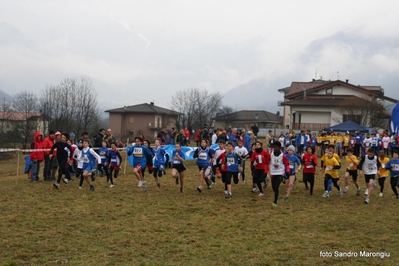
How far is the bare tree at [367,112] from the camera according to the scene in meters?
49.0

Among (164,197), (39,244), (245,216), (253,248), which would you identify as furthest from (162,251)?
(164,197)

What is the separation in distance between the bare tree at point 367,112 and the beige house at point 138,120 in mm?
36679

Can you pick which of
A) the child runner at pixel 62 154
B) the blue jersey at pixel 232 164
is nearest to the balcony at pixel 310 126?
the blue jersey at pixel 232 164

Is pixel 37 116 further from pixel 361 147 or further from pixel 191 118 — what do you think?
pixel 361 147

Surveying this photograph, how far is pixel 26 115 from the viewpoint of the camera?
56.7m

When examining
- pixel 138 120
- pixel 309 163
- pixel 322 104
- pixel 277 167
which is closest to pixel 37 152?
pixel 277 167

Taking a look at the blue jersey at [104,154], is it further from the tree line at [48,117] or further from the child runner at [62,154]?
the tree line at [48,117]

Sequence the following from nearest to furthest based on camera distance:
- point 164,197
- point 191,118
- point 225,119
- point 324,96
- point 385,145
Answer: point 164,197 → point 385,145 → point 324,96 → point 191,118 → point 225,119

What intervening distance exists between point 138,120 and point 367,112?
43.2 metres

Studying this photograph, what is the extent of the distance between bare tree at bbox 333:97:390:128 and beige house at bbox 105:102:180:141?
36679 mm

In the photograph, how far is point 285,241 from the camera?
9477 millimetres

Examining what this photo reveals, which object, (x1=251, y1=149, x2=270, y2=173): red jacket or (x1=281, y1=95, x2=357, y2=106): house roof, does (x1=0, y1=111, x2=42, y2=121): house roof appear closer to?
(x1=281, y1=95, x2=357, y2=106): house roof

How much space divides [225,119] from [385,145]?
60.1 meters

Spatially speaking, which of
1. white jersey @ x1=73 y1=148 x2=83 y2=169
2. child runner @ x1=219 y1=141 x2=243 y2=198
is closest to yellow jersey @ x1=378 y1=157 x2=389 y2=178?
child runner @ x1=219 y1=141 x2=243 y2=198
